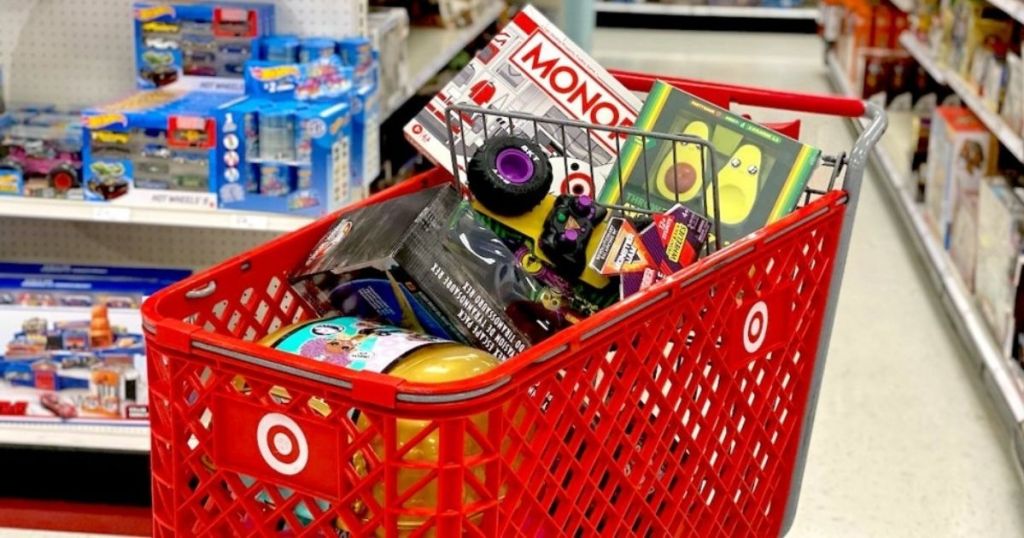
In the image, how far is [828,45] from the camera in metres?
8.02

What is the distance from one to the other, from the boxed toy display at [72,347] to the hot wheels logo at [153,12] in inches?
20.3

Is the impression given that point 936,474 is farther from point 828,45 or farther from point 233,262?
point 828,45

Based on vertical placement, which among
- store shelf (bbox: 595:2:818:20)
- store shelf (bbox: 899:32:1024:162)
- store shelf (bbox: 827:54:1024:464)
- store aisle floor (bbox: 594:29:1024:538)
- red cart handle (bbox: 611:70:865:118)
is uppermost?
red cart handle (bbox: 611:70:865:118)

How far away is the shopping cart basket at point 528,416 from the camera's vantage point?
114 cm

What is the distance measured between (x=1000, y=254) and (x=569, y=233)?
2.33m

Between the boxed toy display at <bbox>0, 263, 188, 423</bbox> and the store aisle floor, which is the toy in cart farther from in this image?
the boxed toy display at <bbox>0, 263, 188, 423</bbox>

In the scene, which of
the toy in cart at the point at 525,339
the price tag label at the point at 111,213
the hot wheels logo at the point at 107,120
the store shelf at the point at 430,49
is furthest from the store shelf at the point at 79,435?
the toy in cart at the point at 525,339

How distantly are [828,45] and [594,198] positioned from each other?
670cm

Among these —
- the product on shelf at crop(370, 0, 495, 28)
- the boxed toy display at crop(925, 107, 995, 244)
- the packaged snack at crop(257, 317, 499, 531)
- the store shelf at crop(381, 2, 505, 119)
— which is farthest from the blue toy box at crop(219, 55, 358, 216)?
the boxed toy display at crop(925, 107, 995, 244)

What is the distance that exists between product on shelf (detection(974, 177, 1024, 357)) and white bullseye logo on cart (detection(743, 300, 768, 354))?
1.94m

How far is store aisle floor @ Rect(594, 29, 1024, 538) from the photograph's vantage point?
2.82m

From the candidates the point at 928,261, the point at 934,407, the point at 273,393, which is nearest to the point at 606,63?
the point at 928,261

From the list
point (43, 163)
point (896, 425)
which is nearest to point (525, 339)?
point (43, 163)

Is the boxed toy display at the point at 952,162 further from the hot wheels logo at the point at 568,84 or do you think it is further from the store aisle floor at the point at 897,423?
the hot wheels logo at the point at 568,84
